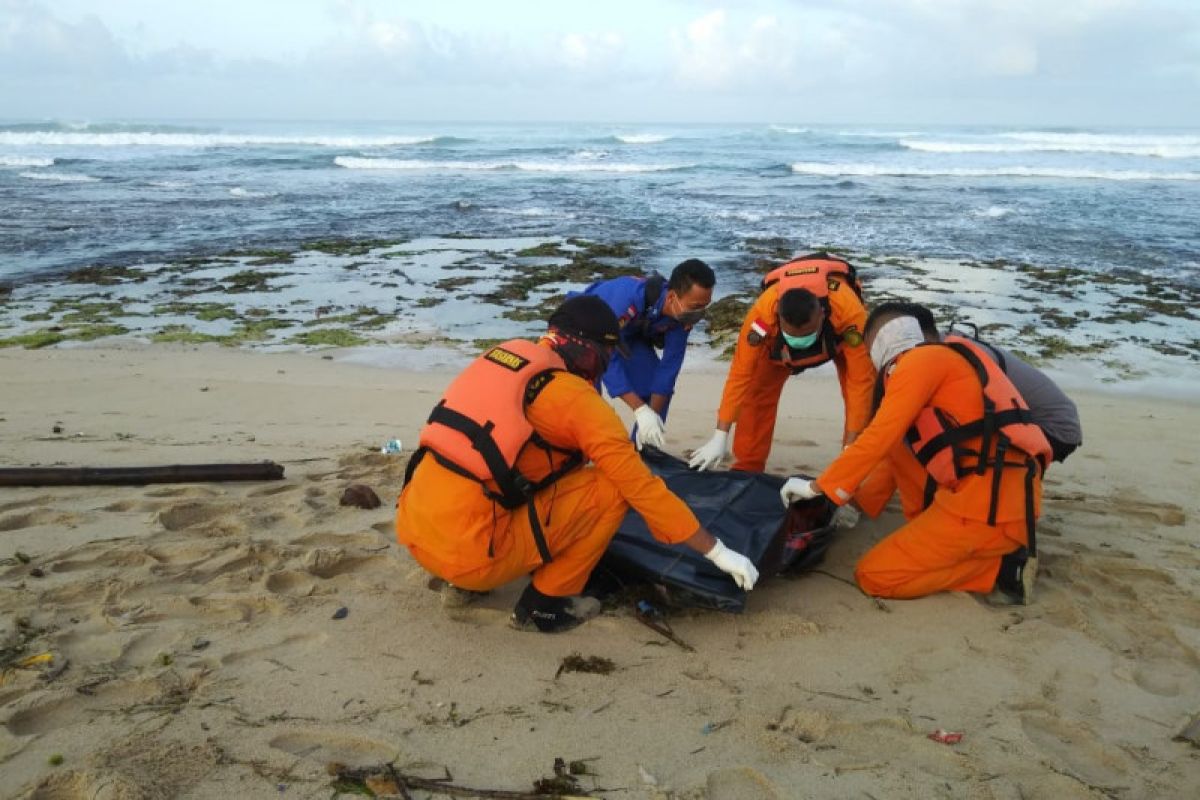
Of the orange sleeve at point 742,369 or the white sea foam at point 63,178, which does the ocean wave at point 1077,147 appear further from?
the orange sleeve at point 742,369

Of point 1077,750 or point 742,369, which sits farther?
point 742,369

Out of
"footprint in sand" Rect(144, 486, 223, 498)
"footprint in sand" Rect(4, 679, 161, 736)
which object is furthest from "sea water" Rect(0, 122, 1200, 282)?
"footprint in sand" Rect(4, 679, 161, 736)

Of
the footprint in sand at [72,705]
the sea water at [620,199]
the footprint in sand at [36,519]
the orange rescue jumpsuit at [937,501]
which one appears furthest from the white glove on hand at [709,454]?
the sea water at [620,199]

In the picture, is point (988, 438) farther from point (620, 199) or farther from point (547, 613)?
point (620, 199)

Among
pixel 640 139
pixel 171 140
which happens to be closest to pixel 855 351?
pixel 171 140

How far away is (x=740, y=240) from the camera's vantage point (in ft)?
50.4

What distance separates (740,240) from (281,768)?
1397cm

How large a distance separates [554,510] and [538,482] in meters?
0.13

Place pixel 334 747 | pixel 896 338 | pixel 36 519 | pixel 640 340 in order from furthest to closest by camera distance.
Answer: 1. pixel 640 340
2. pixel 36 519
3. pixel 896 338
4. pixel 334 747

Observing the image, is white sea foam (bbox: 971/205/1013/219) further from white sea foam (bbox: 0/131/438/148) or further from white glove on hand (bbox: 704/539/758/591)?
white sea foam (bbox: 0/131/438/148)

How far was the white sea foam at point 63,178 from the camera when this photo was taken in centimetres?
2500

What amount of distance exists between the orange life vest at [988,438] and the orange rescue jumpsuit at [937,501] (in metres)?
0.03

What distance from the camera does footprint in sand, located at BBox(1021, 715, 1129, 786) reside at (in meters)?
2.52

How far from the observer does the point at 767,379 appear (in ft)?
16.7
